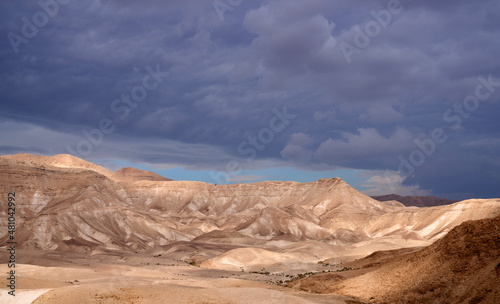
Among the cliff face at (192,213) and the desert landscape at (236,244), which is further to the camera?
the cliff face at (192,213)

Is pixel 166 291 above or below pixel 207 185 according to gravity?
below

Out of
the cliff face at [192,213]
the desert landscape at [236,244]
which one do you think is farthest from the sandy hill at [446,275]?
the cliff face at [192,213]

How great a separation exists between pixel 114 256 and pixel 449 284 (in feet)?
204

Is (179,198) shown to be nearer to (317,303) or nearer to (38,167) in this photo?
(38,167)

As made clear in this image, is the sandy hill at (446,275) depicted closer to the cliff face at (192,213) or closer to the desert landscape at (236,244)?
the desert landscape at (236,244)

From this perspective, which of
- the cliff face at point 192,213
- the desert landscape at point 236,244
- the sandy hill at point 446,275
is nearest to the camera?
the sandy hill at point 446,275

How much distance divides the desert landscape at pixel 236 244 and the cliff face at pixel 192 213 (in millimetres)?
392

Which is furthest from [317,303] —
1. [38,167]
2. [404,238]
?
[38,167]

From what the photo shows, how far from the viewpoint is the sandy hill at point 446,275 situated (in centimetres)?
2462

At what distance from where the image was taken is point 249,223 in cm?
13025

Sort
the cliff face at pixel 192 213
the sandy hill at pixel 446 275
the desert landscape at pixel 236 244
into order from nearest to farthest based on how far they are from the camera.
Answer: the sandy hill at pixel 446 275 < the desert landscape at pixel 236 244 < the cliff face at pixel 192 213

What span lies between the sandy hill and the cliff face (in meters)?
67.9

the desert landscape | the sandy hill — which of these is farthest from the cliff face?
the sandy hill

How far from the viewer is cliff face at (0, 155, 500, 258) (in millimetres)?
103625
